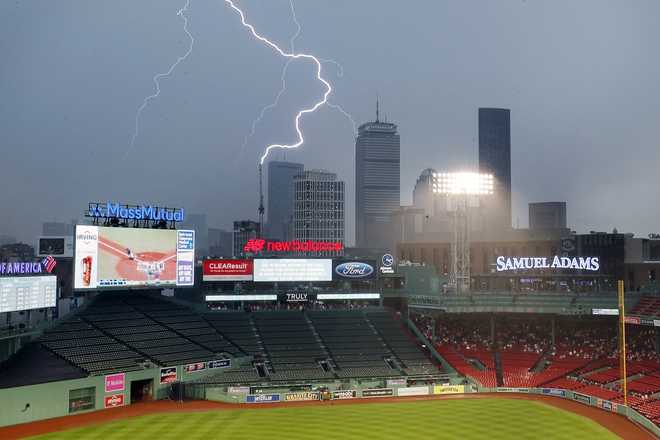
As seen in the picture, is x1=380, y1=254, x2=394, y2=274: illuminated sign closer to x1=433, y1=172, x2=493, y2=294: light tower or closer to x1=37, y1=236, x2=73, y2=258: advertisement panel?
x1=433, y1=172, x2=493, y2=294: light tower

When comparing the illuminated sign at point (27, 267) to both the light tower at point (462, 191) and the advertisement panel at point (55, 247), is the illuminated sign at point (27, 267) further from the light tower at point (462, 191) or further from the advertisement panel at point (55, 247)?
the light tower at point (462, 191)

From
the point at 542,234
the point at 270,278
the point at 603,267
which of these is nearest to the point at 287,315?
the point at 270,278

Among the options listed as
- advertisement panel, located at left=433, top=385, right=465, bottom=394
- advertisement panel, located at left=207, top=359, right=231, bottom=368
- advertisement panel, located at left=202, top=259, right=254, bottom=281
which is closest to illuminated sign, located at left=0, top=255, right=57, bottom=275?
advertisement panel, located at left=207, top=359, right=231, bottom=368

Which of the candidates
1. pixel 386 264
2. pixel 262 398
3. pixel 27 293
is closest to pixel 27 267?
pixel 27 293

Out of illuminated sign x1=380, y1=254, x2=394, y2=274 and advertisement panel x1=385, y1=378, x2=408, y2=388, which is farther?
illuminated sign x1=380, y1=254, x2=394, y2=274

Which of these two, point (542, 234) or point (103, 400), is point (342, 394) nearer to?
point (103, 400)
